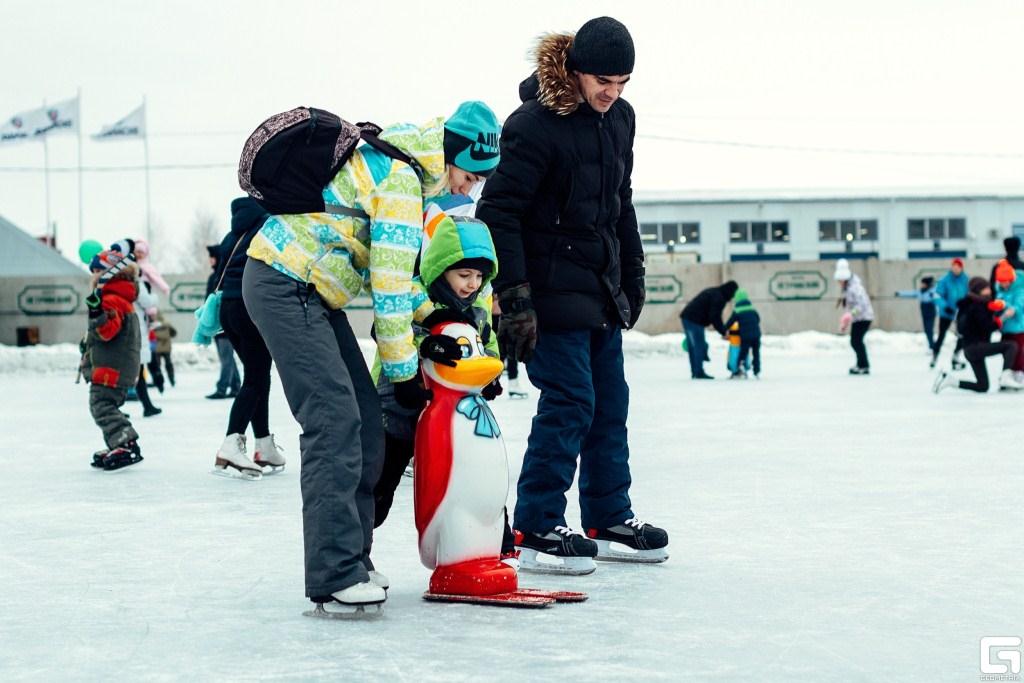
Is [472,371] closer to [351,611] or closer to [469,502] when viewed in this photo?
[469,502]

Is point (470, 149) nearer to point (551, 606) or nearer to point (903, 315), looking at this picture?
point (551, 606)

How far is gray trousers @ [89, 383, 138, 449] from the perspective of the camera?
7.62 metres

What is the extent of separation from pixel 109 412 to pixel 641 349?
16732 mm

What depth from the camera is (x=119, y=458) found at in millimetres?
7555

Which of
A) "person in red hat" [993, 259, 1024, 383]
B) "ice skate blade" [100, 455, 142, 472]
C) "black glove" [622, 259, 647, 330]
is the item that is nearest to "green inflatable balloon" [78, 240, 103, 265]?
"ice skate blade" [100, 455, 142, 472]

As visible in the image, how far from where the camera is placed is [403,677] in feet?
9.84

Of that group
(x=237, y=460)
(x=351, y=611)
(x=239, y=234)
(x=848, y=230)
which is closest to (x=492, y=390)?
(x=351, y=611)

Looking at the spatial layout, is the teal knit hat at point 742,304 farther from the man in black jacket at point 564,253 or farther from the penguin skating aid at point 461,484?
the penguin skating aid at point 461,484

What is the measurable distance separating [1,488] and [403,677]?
4.50 meters

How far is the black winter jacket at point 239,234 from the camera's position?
23.9 feet

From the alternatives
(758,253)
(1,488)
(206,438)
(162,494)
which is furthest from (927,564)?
(758,253)

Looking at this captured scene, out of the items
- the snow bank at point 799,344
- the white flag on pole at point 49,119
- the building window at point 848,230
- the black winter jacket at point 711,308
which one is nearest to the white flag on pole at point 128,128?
the white flag on pole at point 49,119

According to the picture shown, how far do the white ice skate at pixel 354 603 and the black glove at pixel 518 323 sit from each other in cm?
92

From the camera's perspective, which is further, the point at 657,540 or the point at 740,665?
the point at 657,540
